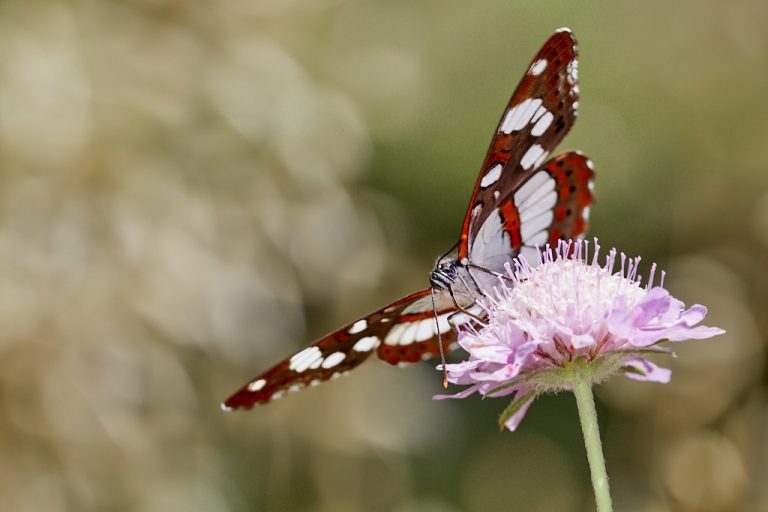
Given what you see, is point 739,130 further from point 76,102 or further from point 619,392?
point 76,102

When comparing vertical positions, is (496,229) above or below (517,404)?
above

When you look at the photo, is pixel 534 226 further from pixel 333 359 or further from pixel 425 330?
pixel 333 359

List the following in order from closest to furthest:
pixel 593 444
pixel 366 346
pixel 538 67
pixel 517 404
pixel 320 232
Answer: pixel 593 444, pixel 517 404, pixel 538 67, pixel 366 346, pixel 320 232

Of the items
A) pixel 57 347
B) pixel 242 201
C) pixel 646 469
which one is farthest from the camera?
pixel 646 469

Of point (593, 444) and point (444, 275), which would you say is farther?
point (444, 275)

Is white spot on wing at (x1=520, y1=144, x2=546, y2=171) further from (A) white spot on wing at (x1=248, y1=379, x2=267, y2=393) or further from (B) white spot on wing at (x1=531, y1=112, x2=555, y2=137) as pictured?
(A) white spot on wing at (x1=248, y1=379, x2=267, y2=393)

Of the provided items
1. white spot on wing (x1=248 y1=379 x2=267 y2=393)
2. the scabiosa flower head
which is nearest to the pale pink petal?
the scabiosa flower head

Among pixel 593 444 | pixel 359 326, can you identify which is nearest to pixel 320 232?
pixel 359 326

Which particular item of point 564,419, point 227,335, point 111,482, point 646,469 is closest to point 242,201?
point 227,335
